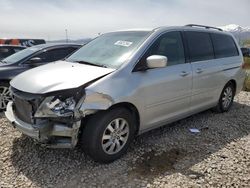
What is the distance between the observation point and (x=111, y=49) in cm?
448

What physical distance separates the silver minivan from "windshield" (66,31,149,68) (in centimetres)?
2

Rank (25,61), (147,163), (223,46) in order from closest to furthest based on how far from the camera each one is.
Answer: (147,163) → (223,46) → (25,61)

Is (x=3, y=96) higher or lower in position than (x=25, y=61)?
lower

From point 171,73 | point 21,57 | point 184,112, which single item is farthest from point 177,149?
point 21,57

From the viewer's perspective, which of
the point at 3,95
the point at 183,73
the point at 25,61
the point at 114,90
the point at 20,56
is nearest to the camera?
the point at 114,90

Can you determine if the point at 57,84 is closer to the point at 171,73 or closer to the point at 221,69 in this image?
the point at 171,73

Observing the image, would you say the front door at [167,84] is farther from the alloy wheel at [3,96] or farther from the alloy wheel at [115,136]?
the alloy wheel at [3,96]

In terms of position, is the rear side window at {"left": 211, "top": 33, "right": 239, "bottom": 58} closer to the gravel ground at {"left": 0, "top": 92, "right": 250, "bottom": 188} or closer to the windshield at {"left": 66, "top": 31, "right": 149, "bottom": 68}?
the gravel ground at {"left": 0, "top": 92, "right": 250, "bottom": 188}

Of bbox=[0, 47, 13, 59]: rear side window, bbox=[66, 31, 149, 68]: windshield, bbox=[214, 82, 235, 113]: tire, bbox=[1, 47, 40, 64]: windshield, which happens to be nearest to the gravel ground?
bbox=[214, 82, 235, 113]: tire

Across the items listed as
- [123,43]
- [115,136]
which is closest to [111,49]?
[123,43]

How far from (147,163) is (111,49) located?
178 cm

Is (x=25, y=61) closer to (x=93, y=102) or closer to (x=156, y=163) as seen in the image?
(x=93, y=102)

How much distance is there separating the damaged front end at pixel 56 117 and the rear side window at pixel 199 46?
241cm

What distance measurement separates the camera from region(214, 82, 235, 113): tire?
616cm
